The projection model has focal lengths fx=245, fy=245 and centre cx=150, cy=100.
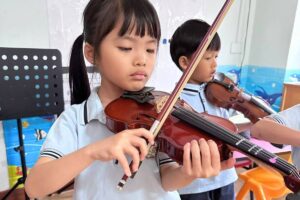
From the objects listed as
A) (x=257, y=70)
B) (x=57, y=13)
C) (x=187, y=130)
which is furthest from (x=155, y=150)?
(x=257, y=70)

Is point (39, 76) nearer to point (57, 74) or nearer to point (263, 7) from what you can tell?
point (57, 74)

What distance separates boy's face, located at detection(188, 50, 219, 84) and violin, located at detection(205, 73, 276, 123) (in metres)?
0.06

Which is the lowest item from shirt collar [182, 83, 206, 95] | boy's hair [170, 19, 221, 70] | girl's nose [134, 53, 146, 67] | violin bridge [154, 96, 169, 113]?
shirt collar [182, 83, 206, 95]

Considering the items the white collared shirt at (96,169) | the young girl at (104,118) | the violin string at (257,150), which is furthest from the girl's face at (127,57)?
the violin string at (257,150)

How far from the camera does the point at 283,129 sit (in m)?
0.76

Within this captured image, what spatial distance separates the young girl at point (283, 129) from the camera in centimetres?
74

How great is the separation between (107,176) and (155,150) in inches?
4.9

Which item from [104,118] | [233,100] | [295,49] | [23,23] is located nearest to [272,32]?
[295,49]

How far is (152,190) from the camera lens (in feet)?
1.89

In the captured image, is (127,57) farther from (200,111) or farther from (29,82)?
(29,82)

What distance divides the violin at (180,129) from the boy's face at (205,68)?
0.31 metres

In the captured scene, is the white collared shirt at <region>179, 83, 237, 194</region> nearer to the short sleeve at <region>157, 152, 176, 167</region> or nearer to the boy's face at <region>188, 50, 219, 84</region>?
the boy's face at <region>188, 50, 219, 84</region>

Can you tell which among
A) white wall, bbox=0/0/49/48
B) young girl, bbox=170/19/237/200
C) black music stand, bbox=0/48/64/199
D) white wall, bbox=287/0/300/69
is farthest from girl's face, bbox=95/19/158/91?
white wall, bbox=287/0/300/69

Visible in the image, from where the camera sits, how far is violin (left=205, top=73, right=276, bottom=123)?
100 centimetres
